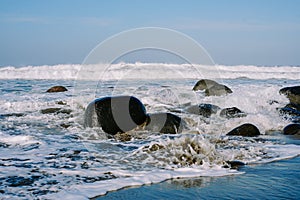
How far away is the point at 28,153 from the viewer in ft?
16.5

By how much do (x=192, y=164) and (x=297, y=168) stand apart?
118 cm

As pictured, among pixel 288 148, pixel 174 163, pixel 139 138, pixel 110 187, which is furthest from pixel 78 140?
pixel 288 148

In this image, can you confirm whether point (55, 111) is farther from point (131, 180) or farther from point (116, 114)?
point (131, 180)

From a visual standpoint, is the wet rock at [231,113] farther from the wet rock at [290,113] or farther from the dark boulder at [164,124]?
the dark boulder at [164,124]

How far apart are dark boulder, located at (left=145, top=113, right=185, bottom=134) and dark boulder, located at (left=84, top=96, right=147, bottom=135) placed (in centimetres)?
16

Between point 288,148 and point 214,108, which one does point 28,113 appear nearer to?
point 214,108

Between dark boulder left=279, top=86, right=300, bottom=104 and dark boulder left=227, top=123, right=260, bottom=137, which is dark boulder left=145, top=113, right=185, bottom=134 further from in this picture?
dark boulder left=279, top=86, right=300, bottom=104

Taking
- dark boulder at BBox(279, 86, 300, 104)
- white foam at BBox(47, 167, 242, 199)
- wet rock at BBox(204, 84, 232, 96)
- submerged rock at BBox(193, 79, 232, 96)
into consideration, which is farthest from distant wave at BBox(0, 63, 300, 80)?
white foam at BBox(47, 167, 242, 199)

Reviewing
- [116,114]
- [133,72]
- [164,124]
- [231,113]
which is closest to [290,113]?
[231,113]

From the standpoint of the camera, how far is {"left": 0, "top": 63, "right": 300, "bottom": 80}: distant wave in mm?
24844

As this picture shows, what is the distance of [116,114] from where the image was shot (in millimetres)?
6969

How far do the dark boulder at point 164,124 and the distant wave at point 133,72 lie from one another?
1489 centimetres

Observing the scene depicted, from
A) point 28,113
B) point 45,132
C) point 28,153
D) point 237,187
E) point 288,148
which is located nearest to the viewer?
point 237,187

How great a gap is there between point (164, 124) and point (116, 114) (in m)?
0.91
